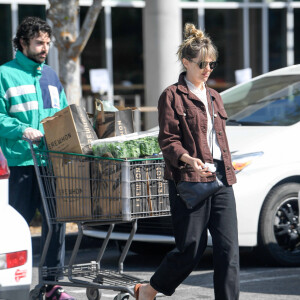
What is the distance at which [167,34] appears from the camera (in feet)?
49.2

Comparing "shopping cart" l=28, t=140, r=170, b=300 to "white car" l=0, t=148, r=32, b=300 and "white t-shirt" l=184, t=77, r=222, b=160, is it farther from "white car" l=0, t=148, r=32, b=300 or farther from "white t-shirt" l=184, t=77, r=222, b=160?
"white car" l=0, t=148, r=32, b=300

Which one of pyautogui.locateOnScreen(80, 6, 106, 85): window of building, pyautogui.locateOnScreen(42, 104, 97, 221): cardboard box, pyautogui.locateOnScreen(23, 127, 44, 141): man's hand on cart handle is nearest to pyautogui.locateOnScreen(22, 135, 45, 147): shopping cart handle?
pyautogui.locateOnScreen(23, 127, 44, 141): man's hand on cart handle

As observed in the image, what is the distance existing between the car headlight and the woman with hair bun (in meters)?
2.03

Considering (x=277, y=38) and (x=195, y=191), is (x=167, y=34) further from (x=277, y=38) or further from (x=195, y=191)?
(x=195, y=191)

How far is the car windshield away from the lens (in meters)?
7.59

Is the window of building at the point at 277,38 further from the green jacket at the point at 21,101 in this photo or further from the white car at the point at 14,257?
the white car at the point at 14,257

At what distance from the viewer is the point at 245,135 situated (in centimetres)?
735

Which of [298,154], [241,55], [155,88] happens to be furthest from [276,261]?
[241,55]

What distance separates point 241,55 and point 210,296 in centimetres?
1284

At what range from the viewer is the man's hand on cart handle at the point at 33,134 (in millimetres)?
5496

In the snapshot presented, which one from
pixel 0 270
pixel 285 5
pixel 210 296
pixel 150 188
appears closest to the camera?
pixel 0 270

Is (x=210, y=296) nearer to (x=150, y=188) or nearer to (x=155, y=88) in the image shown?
(x=150, y=188)

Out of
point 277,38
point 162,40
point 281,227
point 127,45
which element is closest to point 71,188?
point 281,227

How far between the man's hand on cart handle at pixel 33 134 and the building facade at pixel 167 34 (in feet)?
31.2
